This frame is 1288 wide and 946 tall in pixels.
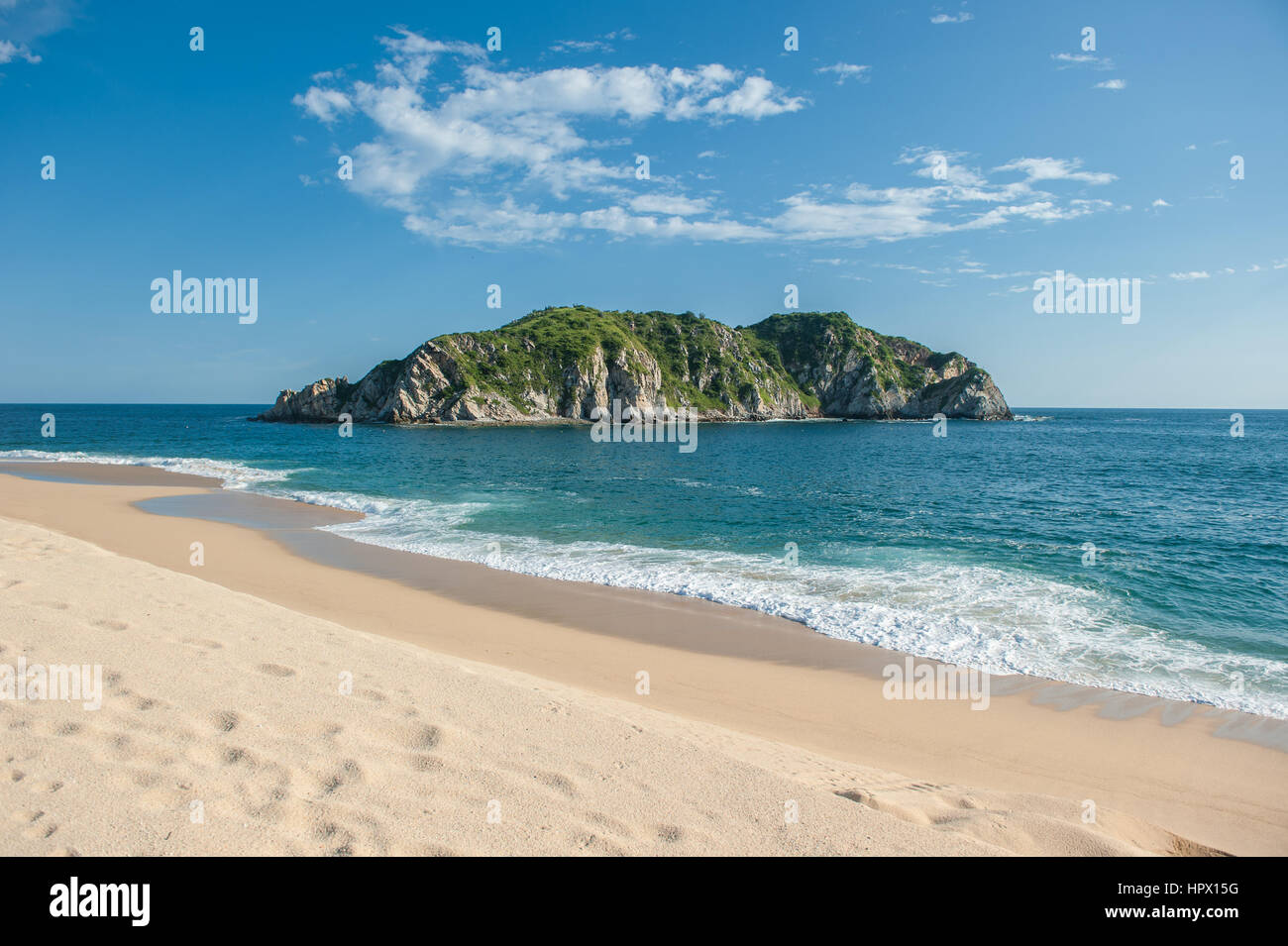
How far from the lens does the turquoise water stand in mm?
11117

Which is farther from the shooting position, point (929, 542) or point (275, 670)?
point (929, 542)

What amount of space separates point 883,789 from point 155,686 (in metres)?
7.34

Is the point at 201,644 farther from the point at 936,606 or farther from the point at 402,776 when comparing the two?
the point at 936,606

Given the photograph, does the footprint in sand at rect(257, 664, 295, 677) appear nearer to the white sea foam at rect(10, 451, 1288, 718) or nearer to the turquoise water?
the white sea foam at rect(10, 451, 1288, 718)

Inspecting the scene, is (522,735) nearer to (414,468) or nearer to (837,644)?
(837,644)

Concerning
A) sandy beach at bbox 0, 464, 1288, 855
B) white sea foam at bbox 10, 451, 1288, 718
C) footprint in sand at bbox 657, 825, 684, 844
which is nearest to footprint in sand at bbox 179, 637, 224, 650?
sandy beach at bbox 0, 464, 1288, 855

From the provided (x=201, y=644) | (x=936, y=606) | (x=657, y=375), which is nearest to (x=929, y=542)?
(x=936, y=606)

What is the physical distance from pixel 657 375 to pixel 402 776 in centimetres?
12632

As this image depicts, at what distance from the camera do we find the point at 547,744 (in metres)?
5.82

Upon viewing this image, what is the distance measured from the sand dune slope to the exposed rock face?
333 feet

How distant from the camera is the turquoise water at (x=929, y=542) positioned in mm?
11117

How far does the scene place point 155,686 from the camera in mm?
6246

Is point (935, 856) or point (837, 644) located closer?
point (935, 856)
